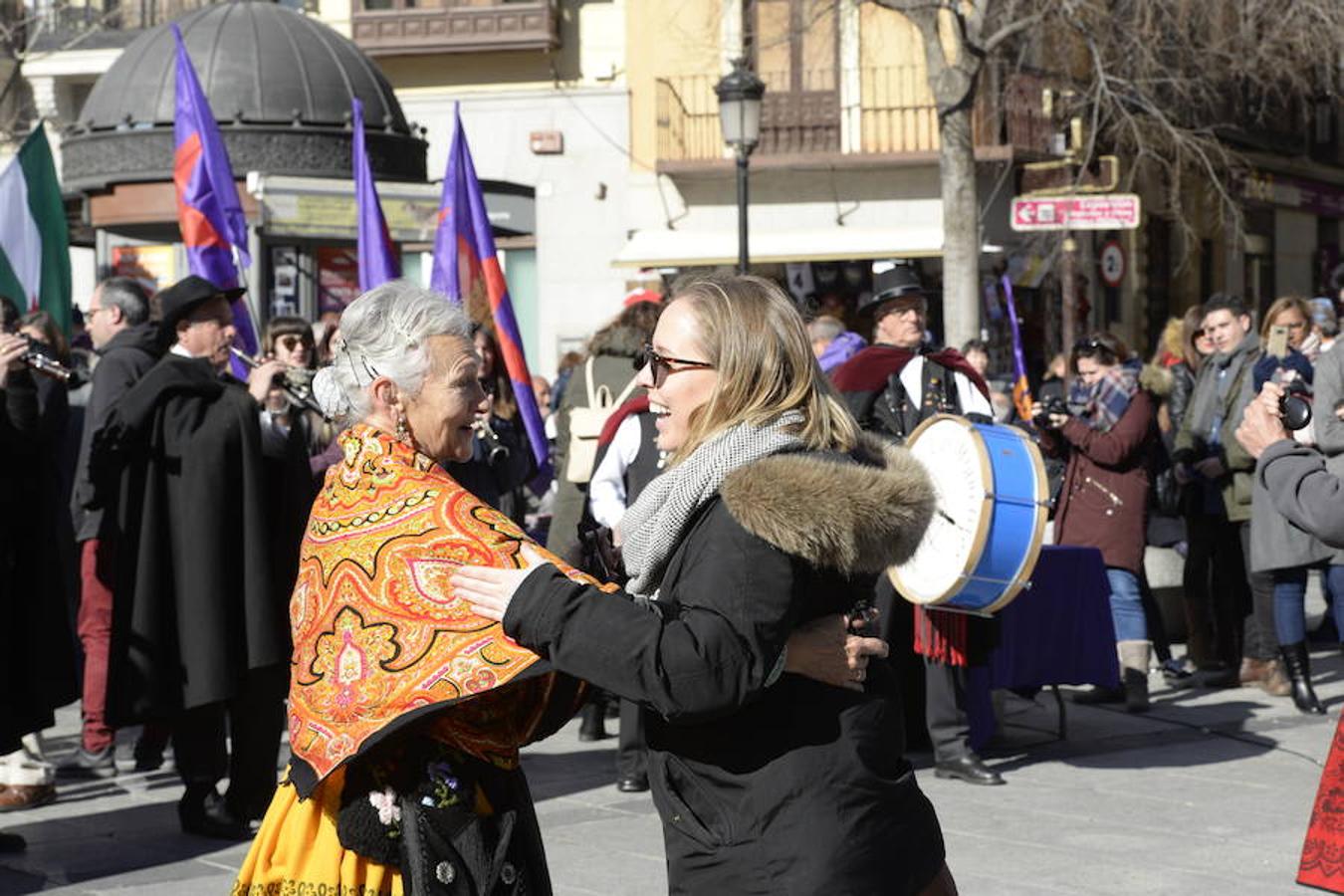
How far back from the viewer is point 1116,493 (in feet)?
34.9

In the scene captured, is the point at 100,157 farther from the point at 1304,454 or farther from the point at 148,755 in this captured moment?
the point at 1304,454

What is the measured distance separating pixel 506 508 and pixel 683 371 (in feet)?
19.5

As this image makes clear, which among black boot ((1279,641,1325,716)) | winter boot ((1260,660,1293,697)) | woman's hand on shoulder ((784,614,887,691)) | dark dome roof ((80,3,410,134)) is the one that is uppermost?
dark dome roof ((80,3,410,134))

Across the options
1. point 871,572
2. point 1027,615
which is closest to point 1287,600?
point 1027,615

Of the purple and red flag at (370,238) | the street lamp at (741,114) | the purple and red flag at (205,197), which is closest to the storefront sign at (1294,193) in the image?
the street lamp at (741,114)

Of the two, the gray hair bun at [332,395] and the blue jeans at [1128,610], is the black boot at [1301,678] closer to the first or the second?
the blue jeans at [1128,610]

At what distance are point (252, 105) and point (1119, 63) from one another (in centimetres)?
1559

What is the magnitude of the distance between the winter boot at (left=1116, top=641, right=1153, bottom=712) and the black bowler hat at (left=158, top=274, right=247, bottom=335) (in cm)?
507

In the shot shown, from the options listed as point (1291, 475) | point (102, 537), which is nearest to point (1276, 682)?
point (102, 537)

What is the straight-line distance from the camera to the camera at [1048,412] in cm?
1066

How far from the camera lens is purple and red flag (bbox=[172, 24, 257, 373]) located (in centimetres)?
1059

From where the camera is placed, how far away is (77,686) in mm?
7516

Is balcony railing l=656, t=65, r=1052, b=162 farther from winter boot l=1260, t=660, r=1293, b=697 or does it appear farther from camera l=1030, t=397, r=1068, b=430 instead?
winter boot l=1260, t=660, r=1293, b=697

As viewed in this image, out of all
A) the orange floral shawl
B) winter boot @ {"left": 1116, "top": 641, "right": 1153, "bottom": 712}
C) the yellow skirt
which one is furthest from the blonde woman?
winter boot @ {"left": 1116, "top": 641, "right": 1153, "bottom": 712}
